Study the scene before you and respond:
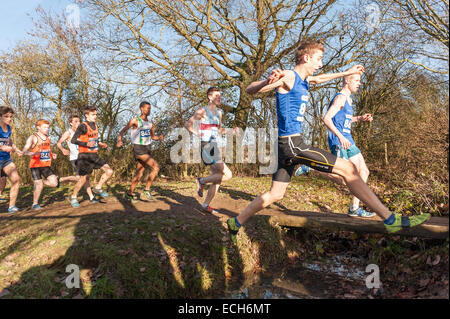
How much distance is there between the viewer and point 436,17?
6.93 m

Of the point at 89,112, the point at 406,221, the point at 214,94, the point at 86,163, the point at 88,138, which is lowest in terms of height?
the point at 406,221

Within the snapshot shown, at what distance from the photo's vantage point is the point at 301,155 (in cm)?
383

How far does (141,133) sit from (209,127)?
2.00 m

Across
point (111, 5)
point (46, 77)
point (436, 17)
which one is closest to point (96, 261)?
point (436, 17)

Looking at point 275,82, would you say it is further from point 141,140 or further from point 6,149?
point 6,149

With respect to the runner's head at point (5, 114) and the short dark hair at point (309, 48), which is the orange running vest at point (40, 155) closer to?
the runner's head at point (5, 114)

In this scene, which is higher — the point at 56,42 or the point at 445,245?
the point at 56,42

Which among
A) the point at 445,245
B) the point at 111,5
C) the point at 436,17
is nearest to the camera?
the point at 445,245

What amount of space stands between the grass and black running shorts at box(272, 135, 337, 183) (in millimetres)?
1511

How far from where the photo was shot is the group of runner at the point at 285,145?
3.72 m

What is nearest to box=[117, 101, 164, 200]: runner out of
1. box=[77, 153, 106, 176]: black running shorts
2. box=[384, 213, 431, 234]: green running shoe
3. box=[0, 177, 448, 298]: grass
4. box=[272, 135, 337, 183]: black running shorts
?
box=[77, 153, 106, 176]: black running shorts

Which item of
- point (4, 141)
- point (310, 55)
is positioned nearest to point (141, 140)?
point (4, 141)
